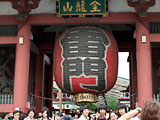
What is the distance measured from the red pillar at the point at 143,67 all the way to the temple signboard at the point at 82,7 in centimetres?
117

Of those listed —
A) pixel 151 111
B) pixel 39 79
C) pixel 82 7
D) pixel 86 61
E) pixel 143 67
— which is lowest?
pixel 151 111

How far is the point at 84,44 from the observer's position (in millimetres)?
7215

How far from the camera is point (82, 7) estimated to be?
733 centimetres

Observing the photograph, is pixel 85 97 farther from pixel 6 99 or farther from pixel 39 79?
pixel 39 79

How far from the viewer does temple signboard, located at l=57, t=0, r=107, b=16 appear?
7305 millimetres

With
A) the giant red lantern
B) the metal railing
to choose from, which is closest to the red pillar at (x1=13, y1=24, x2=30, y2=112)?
the metal railing

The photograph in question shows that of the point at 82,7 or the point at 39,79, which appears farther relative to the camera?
the point at 39,79

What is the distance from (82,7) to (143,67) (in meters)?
2.38

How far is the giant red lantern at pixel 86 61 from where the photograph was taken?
7129 millimetres

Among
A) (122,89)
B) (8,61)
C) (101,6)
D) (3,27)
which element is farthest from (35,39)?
(122,89)

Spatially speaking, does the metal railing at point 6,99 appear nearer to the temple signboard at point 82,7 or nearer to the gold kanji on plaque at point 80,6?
the temple signboard at point 82,7

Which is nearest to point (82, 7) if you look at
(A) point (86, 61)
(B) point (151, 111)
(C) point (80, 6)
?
(C) point (80, 6)

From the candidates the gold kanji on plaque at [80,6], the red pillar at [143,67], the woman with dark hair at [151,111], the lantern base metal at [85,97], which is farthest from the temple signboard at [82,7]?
the woman with dark hair at [151,111]

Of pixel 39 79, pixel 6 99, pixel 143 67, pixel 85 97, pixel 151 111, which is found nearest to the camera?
pixel 151 111
